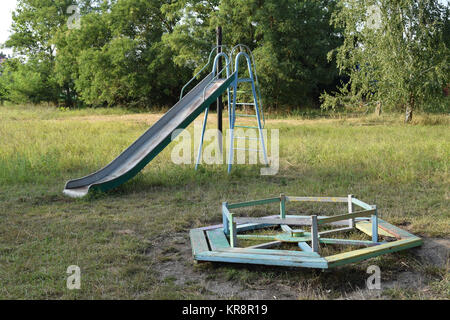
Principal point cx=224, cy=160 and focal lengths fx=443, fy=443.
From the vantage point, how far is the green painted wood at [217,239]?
4.09 meters

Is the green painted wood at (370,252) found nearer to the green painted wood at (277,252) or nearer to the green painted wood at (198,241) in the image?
the green painted wood at (277,252)

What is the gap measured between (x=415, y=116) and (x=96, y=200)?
1440cm

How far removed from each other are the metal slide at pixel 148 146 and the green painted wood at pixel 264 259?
3.25 meters

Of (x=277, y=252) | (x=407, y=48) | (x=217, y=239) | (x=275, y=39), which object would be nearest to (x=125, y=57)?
(x=275, y=39)

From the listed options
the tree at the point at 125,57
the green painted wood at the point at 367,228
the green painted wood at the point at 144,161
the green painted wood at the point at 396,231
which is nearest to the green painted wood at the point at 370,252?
the green painted wood at the point at 396,231

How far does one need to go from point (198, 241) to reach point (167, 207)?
5.63 feet

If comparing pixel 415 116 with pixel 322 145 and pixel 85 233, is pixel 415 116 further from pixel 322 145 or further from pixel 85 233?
pixel 85 233

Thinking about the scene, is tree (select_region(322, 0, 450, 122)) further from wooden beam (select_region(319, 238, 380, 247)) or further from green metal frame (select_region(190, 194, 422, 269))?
wooden beam (select_region(319, 238, 380, 247))

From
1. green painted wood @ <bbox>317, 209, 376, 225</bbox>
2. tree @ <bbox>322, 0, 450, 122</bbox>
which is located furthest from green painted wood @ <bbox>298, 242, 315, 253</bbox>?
tree @ <bbox>322, 0, 450, 122</bbox>

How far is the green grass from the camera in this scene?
3.49 metres

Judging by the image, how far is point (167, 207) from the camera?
5871mm

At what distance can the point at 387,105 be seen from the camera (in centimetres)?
1648
